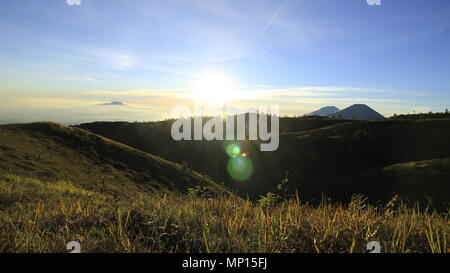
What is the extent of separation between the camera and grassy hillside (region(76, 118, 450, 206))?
6500cm

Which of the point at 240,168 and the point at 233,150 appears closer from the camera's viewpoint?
the point at 240,168

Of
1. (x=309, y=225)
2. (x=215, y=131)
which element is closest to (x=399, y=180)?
(x=215, y=131)

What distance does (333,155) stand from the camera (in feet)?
259

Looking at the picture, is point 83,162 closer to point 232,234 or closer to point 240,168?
point 232,234

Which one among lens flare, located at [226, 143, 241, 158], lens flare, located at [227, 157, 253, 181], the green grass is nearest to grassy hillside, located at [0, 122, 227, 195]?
lens flare, located at [227, 157, 253, 181]

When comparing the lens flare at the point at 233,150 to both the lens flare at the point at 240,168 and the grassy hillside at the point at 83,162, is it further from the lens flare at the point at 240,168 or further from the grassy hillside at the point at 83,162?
the grassy hillside at the point at 83,162

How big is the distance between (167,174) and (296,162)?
4256cm

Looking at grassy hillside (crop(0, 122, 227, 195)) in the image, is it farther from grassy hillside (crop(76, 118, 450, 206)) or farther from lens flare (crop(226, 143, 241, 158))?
lens flare (crop(226, 143, 241, 158))

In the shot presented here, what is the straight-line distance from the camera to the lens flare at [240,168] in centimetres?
6911

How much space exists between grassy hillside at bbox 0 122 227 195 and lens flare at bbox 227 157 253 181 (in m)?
21.9

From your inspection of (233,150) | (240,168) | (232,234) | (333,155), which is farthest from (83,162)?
(333,155)

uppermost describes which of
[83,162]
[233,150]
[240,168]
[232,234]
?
[232,234]

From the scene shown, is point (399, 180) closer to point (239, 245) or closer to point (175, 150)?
point (175, 150)

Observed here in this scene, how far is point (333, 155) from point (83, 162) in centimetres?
6190
